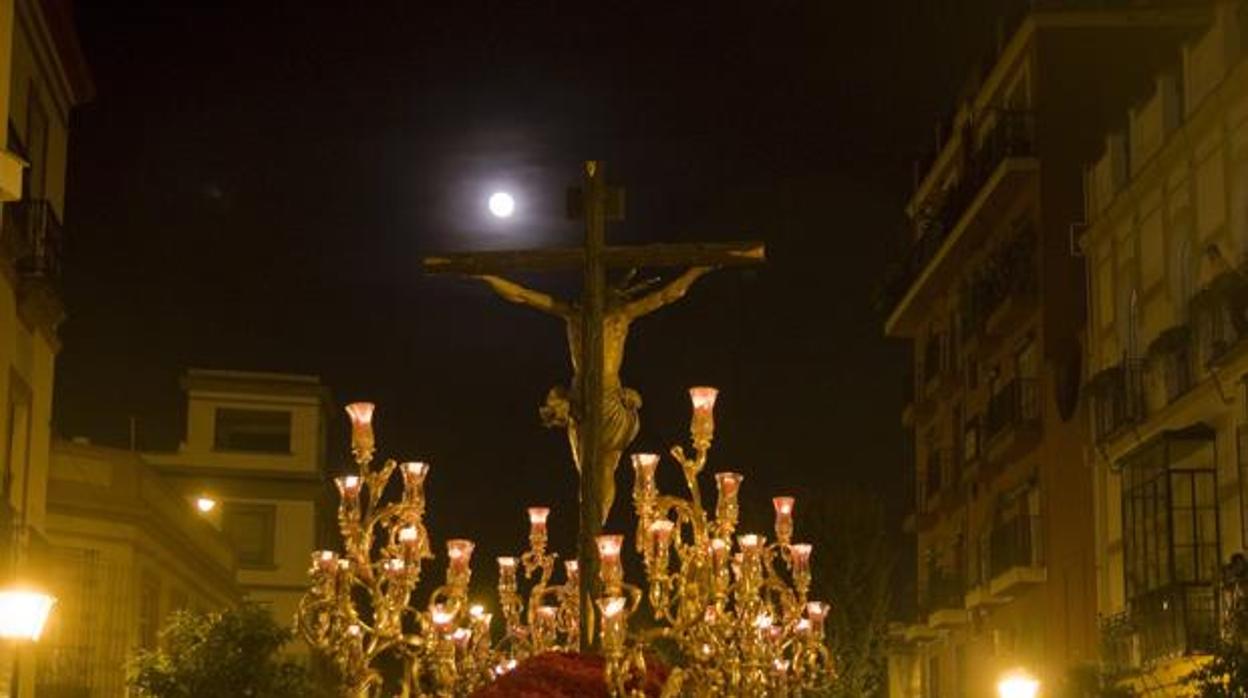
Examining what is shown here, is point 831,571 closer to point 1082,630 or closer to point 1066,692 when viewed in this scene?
point 1082,630

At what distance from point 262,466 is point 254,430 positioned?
1.07 m

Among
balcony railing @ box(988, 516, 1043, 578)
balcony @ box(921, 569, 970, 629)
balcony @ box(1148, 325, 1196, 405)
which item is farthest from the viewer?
balcony @ box(921, 569, 970, 629)

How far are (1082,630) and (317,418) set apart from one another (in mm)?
26892

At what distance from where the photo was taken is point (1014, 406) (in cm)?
→ 3912

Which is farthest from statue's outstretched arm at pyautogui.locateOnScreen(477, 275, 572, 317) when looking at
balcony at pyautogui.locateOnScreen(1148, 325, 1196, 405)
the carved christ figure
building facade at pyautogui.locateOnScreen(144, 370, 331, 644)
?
building facade at pyautogui.locateOnScreen(144, 370, 331, 644)

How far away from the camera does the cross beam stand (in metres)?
15.0

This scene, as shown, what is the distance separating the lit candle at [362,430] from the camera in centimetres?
1564

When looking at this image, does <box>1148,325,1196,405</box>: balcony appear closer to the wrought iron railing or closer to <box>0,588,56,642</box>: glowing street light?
the wrought iron railing

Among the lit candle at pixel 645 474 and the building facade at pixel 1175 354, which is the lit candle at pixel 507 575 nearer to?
the lit candle at pixel 645 474

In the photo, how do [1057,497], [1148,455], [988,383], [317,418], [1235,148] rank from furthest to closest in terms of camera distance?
[317,418] < [988,383] < [1057,497] < [1148,455] < [1235,148]

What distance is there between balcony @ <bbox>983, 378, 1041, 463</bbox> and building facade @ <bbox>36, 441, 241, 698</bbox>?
13.3m

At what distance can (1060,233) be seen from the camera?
3784cm

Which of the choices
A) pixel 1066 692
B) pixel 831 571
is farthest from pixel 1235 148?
pixel 831 571

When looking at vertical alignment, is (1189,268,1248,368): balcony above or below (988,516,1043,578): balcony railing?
above
